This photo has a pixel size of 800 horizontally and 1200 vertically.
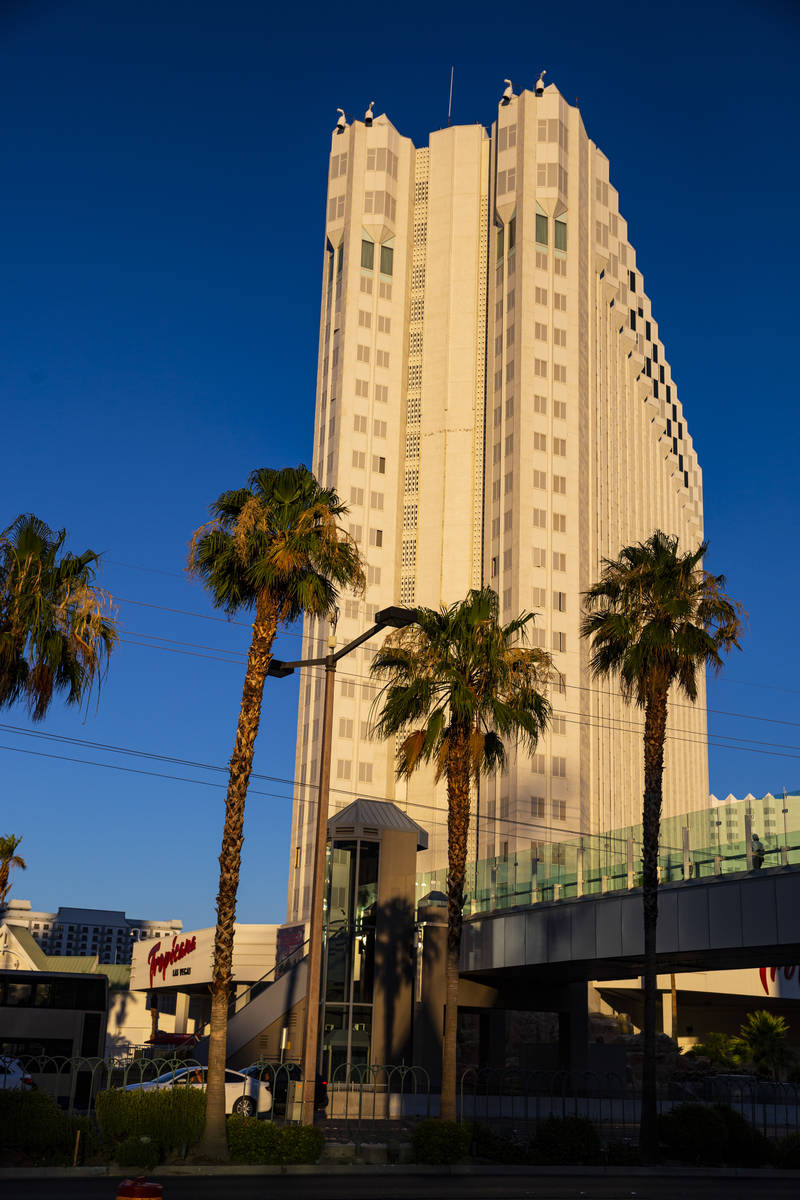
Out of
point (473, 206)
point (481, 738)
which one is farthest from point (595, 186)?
point (481, 738)

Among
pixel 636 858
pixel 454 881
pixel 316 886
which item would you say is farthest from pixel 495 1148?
pixel 636 858

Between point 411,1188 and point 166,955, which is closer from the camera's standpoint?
point 411,1188

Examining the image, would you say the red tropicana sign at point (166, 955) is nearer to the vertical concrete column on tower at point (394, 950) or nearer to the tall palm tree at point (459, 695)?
the vertical concrete column on tower at point (394, 950)

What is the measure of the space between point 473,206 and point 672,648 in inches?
3701

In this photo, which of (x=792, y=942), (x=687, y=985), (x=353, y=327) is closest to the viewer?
(x=792, y=942)

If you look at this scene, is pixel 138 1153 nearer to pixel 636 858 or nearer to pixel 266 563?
pixel 266 563

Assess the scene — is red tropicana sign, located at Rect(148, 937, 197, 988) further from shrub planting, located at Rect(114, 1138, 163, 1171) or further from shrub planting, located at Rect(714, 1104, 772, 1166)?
shrub planting, located at Rect(114, 1138, 163, 1171)

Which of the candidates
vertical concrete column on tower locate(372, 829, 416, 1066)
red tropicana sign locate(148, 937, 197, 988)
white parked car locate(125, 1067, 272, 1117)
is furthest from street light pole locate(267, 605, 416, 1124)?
red tropicana sign locate(148, 937, 197, 988)

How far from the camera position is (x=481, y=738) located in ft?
101

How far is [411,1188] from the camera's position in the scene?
21.1m

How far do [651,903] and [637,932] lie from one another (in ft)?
23.7

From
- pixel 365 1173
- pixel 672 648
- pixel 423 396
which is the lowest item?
pixel 365 1173

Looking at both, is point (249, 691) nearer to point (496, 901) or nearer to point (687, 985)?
point (496, 901)

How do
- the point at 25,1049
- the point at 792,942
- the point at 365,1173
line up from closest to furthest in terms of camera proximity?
the point at 365,1173 < the point at 792,942 < the point at 25,1049
